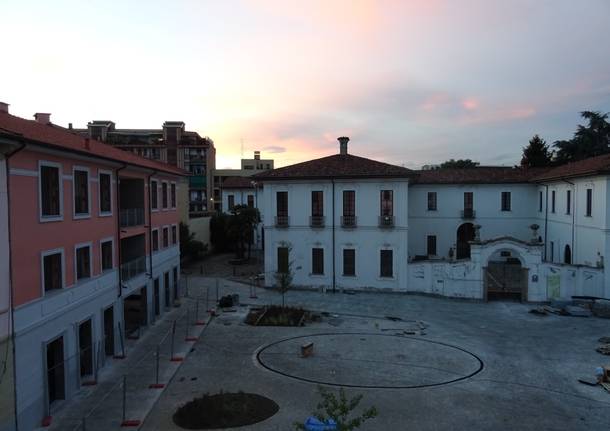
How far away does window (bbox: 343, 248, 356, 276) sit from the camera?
33.2m

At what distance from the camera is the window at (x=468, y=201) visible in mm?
42188

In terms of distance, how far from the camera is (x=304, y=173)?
33.7 m

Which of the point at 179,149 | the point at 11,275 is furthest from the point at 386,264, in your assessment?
the point at 179,149

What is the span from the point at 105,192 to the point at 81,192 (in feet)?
7.19

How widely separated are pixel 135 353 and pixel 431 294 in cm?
1997

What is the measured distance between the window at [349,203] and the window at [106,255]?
17.9m

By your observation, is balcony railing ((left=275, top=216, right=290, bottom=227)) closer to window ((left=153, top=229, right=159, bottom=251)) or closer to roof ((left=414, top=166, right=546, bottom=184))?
window ((left=153, top=229, right=159, bottom=251))

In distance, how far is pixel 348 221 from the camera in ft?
108

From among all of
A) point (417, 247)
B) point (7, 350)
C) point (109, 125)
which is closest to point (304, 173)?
point (417, 247)

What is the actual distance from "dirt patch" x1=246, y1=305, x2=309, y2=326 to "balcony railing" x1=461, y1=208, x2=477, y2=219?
22576 mm

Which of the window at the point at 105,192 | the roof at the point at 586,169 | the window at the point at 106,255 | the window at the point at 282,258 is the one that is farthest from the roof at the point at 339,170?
the window at the point at 106,255

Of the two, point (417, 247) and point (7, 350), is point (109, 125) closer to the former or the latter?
point (417, 247)

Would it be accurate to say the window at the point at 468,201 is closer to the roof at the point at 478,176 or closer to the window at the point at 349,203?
the roof at the point at 478,176

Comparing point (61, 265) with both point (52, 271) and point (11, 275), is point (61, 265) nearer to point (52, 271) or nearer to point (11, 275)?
point (52, 271)
